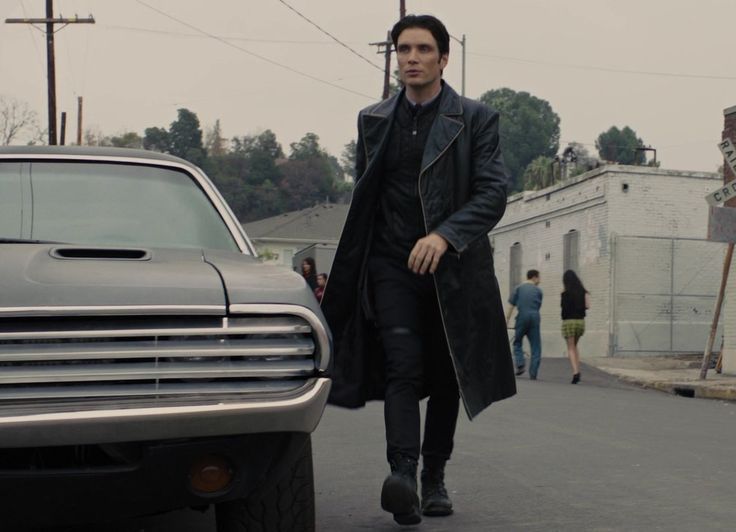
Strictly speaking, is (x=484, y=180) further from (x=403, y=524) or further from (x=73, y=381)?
(x=73, y=381)

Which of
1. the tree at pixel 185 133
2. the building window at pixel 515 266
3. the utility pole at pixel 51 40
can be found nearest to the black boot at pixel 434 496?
the building window at pixel 515 266

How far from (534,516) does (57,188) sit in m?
2.45

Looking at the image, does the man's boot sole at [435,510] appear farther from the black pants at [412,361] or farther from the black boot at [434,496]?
the black pants at [412,361]

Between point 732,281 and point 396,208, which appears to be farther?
point 732,281

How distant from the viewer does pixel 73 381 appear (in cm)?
329

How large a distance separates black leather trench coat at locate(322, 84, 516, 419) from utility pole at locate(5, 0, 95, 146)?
A: 32645 millimetres

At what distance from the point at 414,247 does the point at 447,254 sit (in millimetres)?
178

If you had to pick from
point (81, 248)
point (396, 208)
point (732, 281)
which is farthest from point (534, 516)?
point (732, 281)

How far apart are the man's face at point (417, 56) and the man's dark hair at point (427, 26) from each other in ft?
0.05

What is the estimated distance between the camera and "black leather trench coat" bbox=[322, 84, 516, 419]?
4895 millimetres

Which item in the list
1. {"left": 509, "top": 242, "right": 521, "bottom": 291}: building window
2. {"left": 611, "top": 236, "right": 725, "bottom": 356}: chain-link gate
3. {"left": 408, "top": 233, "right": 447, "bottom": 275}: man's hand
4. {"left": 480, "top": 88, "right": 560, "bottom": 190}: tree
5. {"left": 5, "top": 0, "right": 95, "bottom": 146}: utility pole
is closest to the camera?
{"left": 408, "top": 233, "right": 447, "bottom": 275}: man's hand

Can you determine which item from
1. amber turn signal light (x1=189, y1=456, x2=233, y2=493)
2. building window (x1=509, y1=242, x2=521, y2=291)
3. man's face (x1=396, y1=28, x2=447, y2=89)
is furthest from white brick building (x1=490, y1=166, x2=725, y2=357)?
amber turn signal light (x1=189, y1=456, x2=233, y2=493)

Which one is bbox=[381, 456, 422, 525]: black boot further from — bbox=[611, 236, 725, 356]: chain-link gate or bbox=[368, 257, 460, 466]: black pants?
bbox=[611, 236, 725, 356]: chain-link gate

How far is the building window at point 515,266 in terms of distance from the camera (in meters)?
35.5
